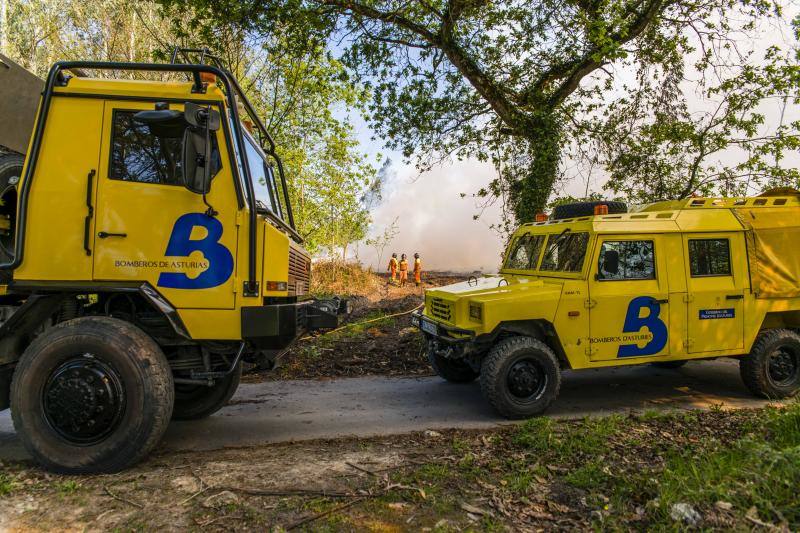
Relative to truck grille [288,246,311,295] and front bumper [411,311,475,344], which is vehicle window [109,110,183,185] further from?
front bumper [411,311,475,344]

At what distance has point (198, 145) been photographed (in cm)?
377

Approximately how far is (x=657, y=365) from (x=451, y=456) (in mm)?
5399

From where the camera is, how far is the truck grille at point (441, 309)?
5652mm

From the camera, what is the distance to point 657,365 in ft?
25.7

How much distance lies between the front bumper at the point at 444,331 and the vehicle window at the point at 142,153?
10.5 ft

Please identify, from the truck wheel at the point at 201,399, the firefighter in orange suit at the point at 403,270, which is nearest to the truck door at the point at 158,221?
the truck wheel at the point at 201,399

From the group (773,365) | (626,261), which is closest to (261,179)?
(626,261)

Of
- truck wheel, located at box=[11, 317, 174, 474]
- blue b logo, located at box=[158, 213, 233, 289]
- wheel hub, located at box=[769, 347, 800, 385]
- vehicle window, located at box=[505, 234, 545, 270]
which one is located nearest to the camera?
truck wheel, located at box=[11, 317, 174, 474]

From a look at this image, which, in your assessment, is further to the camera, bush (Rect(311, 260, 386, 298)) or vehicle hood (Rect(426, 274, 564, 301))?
bush (Rect(311, 260, 386, 298))

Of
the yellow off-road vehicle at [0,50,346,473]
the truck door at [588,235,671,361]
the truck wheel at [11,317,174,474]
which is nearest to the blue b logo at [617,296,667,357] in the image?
the truck door at [588,235,671,361]

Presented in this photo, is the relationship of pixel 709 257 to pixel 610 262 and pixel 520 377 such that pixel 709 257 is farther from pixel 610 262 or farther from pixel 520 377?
pixel 520 377

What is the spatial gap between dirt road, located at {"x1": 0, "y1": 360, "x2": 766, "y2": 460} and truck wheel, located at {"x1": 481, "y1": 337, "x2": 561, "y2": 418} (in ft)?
0.94

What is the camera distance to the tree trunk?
10383 mm

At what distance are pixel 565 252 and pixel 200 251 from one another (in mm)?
4237
